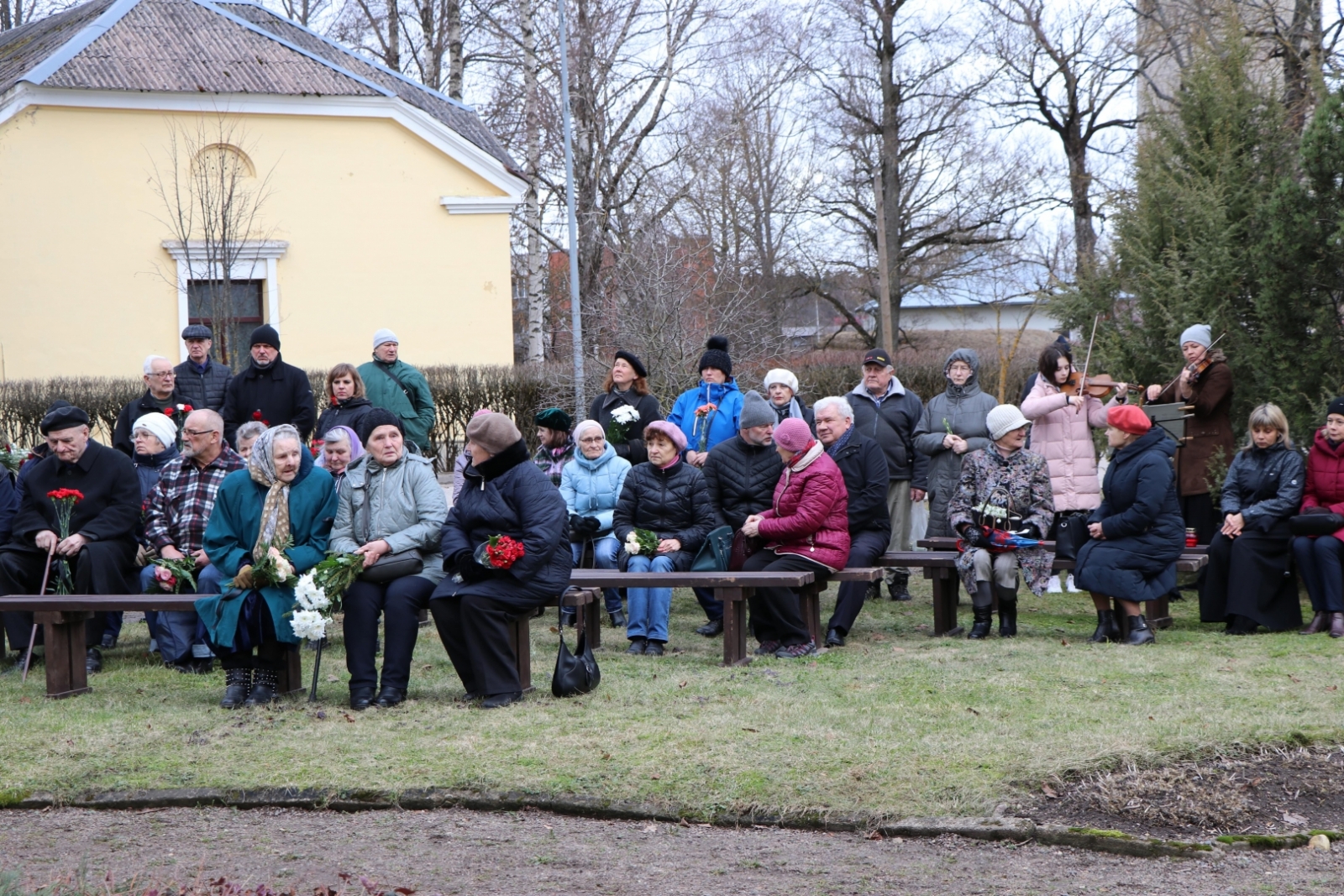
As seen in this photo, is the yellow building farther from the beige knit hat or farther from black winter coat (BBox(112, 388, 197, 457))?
the beige knit hat

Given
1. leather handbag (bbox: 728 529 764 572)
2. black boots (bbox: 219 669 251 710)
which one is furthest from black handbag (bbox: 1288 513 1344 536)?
black boots (bbox: 219 669 251 710)

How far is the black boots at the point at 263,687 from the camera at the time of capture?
732 centimetres

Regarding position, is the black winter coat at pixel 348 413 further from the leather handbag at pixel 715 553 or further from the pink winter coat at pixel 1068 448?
the pink winter coat at pixel 1068 448

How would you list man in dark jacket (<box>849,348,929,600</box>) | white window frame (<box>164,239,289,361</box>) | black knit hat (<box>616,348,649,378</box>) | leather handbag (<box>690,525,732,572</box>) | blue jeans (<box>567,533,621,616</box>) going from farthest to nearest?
white window frame (<box>164,239,289,361</box>), black knit hat (<box>616,348,649,378</box>), man in dark jacket (<box>849,348,929,600</box>), blue jeans (<box>567,533,621,616</box>), leather handbag (<box>690,525,732,572</box>)

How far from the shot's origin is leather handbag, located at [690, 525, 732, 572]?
875cm

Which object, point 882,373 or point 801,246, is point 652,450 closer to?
point 882,373

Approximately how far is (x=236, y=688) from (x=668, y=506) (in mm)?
2944

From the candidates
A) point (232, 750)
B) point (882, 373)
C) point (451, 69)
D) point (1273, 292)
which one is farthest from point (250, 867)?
point (451, 69)

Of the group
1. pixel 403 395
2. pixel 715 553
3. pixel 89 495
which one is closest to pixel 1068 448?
pixel 715 553

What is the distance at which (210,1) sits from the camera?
2314 centimetres

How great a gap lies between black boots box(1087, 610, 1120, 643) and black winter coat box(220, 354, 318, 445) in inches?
240

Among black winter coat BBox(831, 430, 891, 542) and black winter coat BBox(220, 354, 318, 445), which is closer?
black winter coat BBox(831, 430, 891, 542)

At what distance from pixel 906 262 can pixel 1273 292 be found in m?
28.6

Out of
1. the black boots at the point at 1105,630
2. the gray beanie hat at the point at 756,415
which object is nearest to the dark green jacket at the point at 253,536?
the gray beanie hat at the point at 756,415
